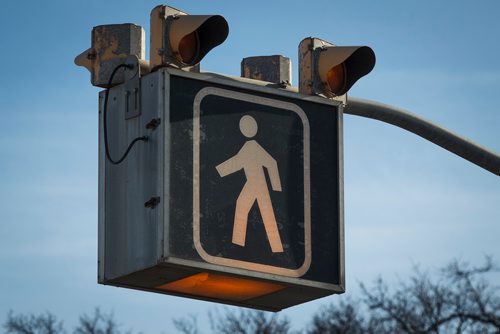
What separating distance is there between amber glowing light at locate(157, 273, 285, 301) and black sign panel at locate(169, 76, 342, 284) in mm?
150

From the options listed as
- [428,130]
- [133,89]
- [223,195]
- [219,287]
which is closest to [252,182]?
[223,195]

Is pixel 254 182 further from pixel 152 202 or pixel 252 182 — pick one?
pixel 152 202

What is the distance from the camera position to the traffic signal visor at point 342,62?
385 inches

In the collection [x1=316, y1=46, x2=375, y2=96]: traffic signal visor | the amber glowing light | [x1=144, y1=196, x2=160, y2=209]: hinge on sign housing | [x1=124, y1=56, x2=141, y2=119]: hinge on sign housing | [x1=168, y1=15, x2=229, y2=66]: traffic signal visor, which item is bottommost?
the amber glowing light

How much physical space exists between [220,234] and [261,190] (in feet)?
1.25

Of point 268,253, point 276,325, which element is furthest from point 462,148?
point 276,325

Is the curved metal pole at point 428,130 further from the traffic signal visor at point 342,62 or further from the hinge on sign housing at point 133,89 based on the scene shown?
the hinge on sign housing at point 133,89

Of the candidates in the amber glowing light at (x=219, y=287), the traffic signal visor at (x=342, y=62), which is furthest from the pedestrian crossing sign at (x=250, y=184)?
the traffic signal visor at (x=342, y=62)

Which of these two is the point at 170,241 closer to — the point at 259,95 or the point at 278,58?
the point at 259,95

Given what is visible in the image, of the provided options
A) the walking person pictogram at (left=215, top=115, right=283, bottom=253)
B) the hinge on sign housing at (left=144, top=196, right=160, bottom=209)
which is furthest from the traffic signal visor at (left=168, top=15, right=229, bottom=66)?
the hinge on sign housing at (left=144, top=196, right=160, bottom=209)

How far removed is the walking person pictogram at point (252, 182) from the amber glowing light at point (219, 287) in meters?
0.21

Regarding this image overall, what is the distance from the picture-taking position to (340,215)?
31.3ft

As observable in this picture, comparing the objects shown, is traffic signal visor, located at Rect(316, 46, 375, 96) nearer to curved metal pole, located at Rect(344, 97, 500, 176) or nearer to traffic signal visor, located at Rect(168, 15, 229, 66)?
curved metal pole, located at Rect(344, 97, 500, 176)

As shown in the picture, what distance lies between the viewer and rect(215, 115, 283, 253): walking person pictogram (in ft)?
29.6
